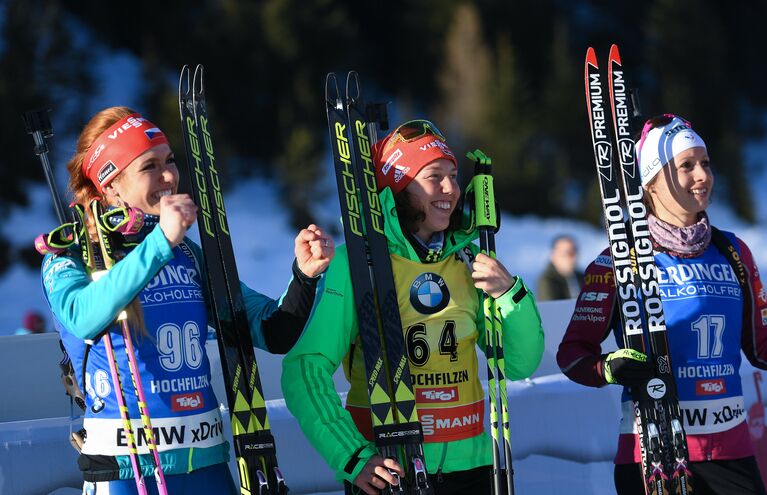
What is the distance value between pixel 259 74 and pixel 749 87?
35.7 ft

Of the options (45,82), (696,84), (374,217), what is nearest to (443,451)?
(374,217)

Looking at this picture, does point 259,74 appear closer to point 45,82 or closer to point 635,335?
point 45,82

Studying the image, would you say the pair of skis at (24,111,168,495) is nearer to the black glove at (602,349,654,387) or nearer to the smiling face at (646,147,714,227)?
the black glove at (602,349,654,387)

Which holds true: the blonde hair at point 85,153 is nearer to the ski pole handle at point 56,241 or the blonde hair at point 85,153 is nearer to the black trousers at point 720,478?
the ski pole handle at point 56,241

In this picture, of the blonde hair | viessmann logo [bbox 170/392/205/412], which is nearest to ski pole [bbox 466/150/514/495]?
viessmann logo [bbox 170/392/205/412]

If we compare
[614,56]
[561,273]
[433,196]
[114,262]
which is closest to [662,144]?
[614,56]

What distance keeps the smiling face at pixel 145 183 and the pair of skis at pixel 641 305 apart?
149 centimetres

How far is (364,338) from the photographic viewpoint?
130 inches

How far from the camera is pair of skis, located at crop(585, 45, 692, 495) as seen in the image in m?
3.52

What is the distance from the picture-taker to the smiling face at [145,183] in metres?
3.22

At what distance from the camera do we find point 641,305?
363cm

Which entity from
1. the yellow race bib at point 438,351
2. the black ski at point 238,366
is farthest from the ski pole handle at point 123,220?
the yellow race bib at point 438,351

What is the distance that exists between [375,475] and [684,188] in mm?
1497

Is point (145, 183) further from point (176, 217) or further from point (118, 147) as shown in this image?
point (176, 217)
